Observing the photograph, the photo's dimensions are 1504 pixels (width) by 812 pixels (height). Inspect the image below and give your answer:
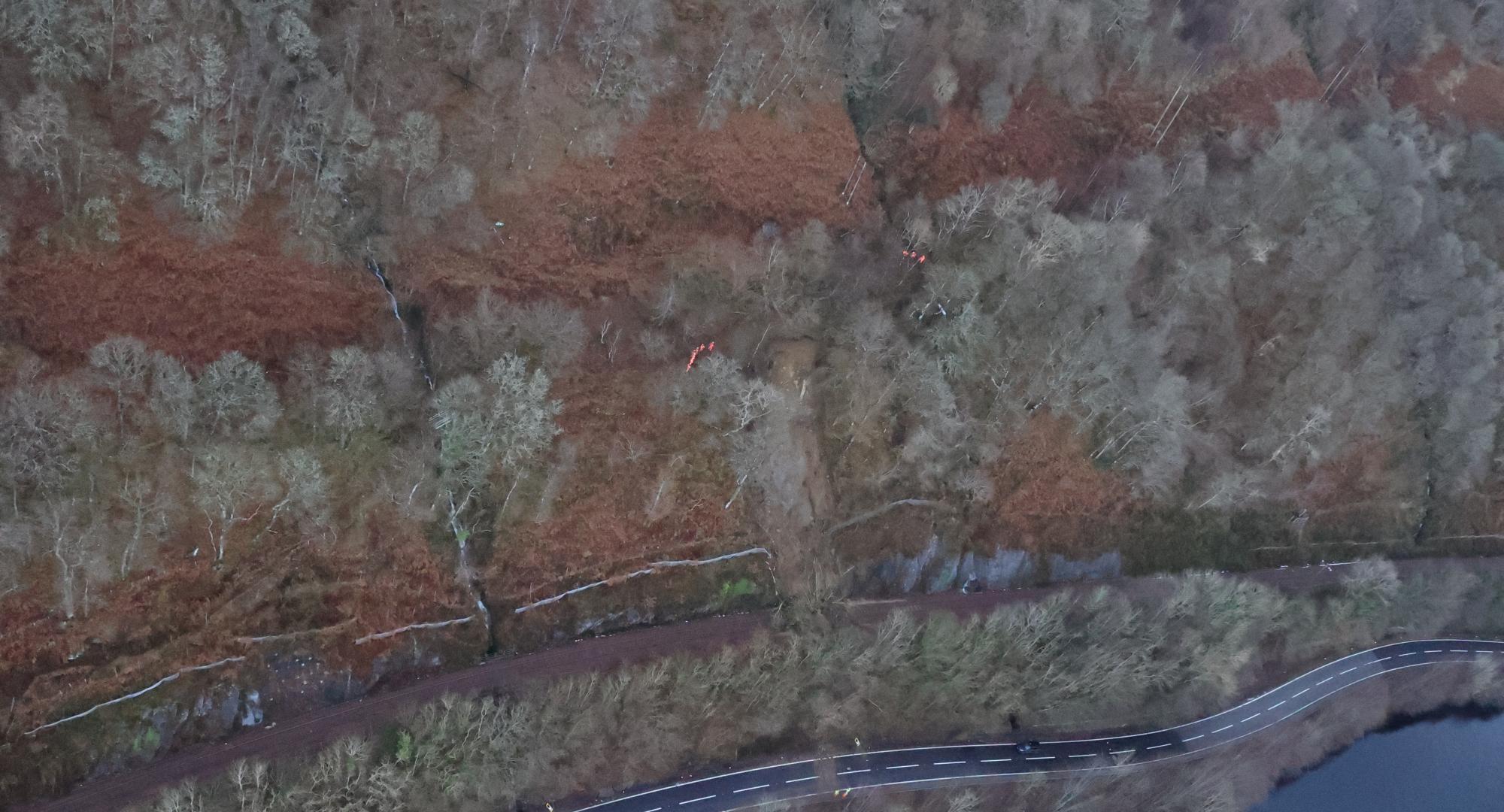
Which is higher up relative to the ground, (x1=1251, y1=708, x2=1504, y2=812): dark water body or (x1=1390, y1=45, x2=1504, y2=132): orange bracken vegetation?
(x1=1390, y1=45, x2=1504, y2=132): orange bracken vegetation

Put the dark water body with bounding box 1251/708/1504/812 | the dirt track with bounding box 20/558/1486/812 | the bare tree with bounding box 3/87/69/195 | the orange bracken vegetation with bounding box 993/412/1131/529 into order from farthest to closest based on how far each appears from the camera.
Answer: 1. the dark water body with bounding box 1251/708/1504/812
2. the orange bracken vegetation with bounding box 993/412/1131/529
3. the bare tree with bounding box 3/87/69/195
4. the dirt track with bounding box 20/558/1486/812

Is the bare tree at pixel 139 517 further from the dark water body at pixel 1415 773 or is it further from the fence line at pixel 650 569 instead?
the dark water body at pixel 1415 773

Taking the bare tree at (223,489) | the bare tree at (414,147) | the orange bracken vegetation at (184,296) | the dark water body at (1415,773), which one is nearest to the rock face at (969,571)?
the dark water body at (1415,773)

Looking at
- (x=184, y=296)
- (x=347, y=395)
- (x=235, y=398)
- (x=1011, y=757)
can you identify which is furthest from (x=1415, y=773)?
(x=184, y=296)

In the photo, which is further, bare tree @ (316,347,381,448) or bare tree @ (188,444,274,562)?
bare tree @ (316,347,381,448)

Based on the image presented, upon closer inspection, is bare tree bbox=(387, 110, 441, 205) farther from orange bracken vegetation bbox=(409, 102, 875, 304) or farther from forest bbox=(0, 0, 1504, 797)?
orange bracken vegetation bbox=(409, 102, 875, 304)

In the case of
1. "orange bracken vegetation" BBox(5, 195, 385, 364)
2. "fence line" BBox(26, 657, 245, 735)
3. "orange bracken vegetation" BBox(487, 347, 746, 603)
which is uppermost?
"orange bracken vegetation" BBox(5, 195, 385, 364)

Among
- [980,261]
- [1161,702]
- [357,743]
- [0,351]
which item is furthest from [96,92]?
[1161,702]

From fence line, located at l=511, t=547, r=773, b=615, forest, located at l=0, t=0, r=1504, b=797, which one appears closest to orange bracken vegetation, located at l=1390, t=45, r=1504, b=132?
forest, located at l=0, t=0, r=1504, b=797
